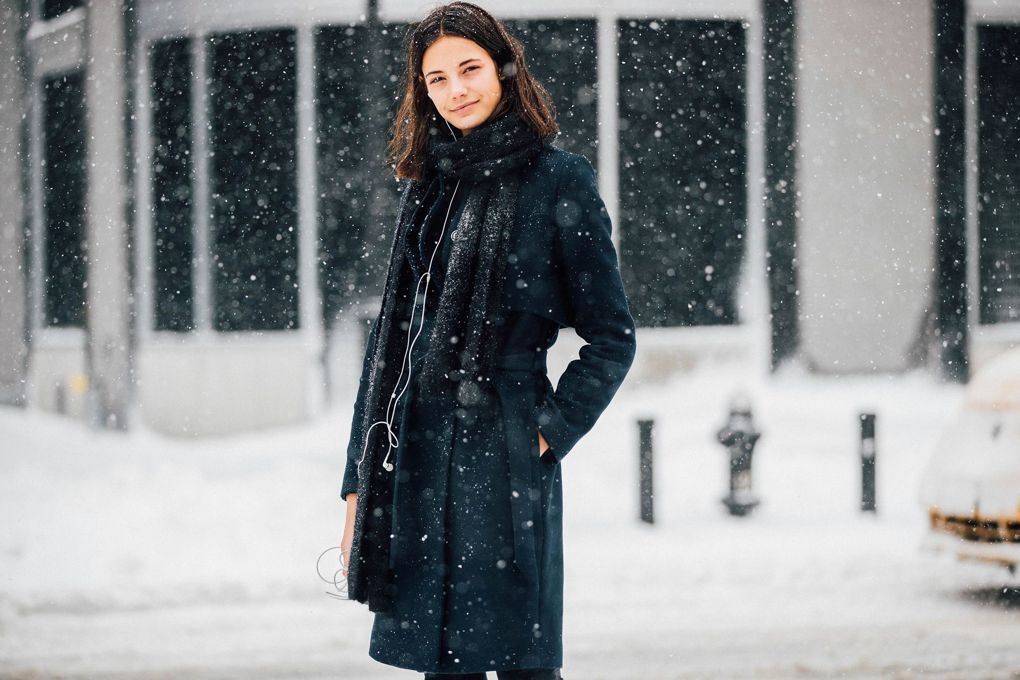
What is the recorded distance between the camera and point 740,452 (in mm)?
5957

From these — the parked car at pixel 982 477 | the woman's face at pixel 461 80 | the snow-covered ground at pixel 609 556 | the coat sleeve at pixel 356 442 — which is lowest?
the snow-covered ground at pixel 609 556

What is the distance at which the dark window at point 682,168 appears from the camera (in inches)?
300

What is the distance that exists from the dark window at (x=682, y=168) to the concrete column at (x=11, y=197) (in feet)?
16.0

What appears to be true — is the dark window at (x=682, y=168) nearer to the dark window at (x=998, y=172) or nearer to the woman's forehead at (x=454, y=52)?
the dark window at (x=998, y=172)

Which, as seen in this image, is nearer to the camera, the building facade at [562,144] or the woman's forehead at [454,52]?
the woman's forehead at [454,52]

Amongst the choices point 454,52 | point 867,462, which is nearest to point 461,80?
point 454,52

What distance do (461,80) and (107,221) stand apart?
21.0 ft

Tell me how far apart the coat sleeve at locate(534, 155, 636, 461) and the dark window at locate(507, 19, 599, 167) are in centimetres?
576

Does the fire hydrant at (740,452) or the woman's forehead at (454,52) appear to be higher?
the woman's forehead at (454,52)

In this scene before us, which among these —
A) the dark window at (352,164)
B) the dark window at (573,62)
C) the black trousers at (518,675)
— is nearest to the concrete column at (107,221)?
the dark window at (352,164)

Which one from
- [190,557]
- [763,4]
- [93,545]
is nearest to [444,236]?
[190,557]

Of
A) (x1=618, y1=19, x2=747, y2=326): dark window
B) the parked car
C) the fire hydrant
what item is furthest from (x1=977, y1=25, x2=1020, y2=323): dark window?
the parked car

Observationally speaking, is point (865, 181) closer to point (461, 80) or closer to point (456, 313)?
point (461, 80)

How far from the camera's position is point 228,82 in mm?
7543
